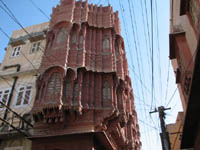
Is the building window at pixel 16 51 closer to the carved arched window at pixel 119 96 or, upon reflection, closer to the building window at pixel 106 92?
the building window at pixel 106 92

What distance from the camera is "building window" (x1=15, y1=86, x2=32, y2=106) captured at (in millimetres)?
14275

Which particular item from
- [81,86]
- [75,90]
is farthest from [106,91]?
[75,90]

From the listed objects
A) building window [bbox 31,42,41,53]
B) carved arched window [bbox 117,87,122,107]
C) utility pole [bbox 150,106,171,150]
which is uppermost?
building window [bbox 31,42,41,53]

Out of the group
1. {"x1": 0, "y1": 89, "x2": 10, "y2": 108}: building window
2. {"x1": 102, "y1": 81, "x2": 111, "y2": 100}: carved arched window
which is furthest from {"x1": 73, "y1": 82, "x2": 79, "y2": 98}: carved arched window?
{"x1": 0, "y1": 89, "x2": 10, "y2": 108}: building window

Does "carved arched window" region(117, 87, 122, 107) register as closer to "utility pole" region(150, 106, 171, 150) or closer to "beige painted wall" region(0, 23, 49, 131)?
"utility pole" region(150, 106, 171, 150)

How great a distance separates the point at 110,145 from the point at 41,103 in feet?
16.3

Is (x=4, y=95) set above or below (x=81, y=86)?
above

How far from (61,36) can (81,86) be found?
205 inches

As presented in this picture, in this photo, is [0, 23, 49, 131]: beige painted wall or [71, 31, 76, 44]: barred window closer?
[0, 23, 49, 131]: beige painted wall

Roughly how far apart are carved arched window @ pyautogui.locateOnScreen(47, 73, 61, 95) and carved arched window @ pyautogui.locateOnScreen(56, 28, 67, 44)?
130 inches

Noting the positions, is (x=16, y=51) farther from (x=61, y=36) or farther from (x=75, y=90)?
(x=75, y=90)

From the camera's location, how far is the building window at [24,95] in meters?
14.3

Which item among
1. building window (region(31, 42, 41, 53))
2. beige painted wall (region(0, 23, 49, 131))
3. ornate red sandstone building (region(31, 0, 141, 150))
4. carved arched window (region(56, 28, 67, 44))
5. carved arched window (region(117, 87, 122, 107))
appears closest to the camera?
ornate red sandstone building (region(31, 0, 141, 150))

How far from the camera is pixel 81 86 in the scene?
12.3 meters
